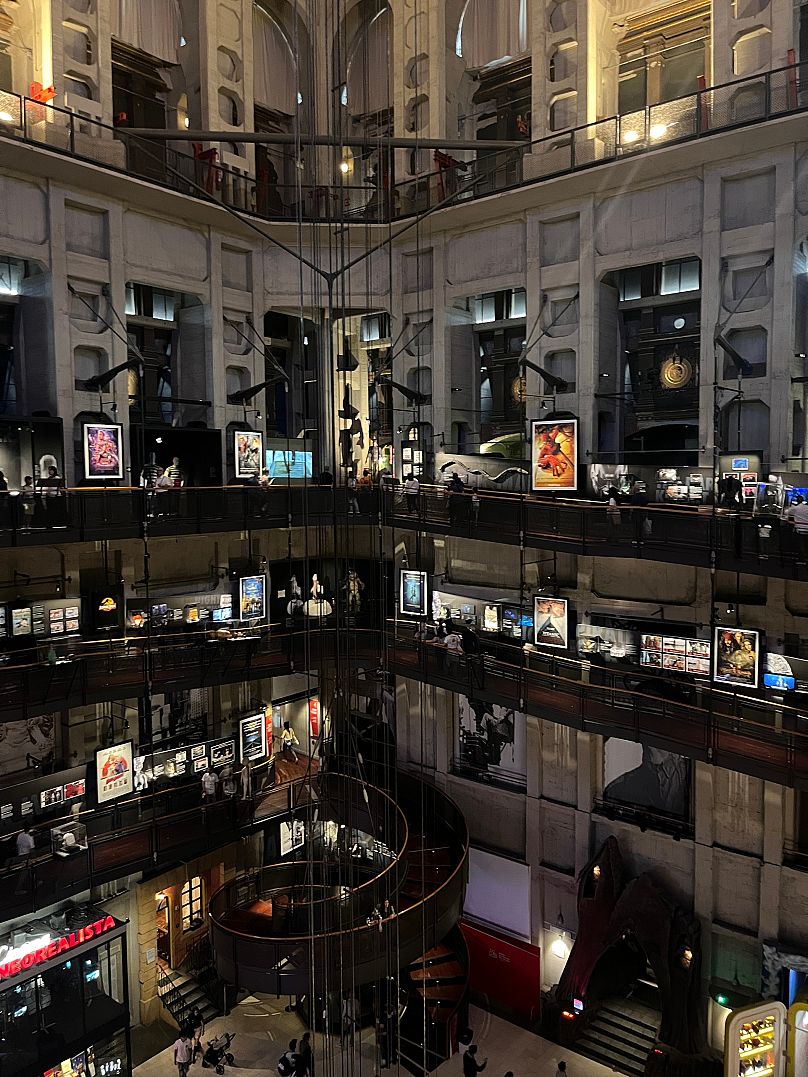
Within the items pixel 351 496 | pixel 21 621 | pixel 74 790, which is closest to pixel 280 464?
pixel 21 621

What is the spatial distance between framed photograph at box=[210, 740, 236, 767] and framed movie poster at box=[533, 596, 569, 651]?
6.26 metres

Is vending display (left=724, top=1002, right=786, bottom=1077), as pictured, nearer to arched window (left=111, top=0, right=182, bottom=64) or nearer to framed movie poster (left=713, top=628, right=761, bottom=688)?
framed movie poster (left=713, top=628, right=761, bottom=688)

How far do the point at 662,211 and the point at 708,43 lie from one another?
11.9 feet

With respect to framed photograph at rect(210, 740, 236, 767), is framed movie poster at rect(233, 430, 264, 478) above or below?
above

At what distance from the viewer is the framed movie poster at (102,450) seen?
554 inches

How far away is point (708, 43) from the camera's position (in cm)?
1484

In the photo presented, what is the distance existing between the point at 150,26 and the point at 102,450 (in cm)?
940

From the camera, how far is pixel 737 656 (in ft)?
39.9

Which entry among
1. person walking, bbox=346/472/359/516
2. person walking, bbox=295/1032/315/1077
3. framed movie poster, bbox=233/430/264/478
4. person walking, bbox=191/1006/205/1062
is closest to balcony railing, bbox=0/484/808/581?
framed movie poster, bbox=233/430/264/478

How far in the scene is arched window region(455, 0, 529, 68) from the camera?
16.2 metres

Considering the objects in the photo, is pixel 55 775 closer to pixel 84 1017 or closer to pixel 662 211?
pixel 84 1017

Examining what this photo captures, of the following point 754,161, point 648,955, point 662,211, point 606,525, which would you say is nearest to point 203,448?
point 606,525

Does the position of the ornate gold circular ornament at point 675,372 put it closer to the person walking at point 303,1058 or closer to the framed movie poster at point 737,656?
the framed movie poster at point 737,656

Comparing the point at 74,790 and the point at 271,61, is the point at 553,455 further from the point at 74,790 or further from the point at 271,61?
the point at 271,61
